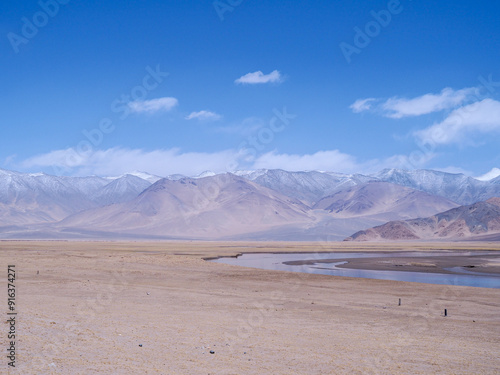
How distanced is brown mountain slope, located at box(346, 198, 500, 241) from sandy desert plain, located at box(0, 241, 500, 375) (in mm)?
141735

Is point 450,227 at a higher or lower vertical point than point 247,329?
higher

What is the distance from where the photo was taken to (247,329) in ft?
47.4

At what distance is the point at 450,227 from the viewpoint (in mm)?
164875

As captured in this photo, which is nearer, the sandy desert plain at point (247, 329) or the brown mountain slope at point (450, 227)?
the sandy desert plain at point (247, 329)

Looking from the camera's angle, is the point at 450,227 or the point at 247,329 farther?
the point at 450,227

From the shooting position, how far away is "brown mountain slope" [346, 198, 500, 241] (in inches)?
Answer: 6156

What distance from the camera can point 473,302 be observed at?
21625 mm

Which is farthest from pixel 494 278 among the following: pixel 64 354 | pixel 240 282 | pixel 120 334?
pixel 64 354

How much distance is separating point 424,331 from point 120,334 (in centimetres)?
Answer: 889

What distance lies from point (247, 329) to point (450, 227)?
165 m

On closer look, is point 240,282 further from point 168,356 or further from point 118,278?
point 168,356

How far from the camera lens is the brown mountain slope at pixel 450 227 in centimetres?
15638

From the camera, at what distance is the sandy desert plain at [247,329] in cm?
1046

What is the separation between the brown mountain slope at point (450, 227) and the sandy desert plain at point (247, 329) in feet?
465
